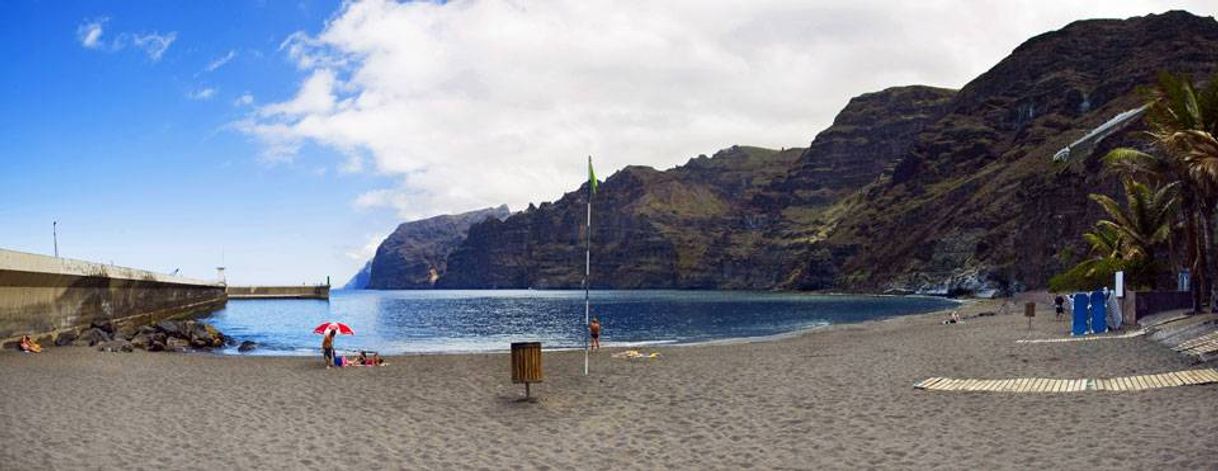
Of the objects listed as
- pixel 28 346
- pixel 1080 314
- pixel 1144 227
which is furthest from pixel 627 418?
pixel 1144 227

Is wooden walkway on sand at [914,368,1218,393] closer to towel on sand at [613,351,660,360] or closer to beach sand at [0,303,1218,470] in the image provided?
beach sand at [0,303,1218,470]

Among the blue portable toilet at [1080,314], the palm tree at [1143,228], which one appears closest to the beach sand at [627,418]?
the blue portable toilet at [1080,314]

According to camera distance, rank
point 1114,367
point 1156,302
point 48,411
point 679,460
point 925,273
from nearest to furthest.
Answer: point 679,460 < point 48,411 < point 1114,367 < point 1156,302 < point 925,273

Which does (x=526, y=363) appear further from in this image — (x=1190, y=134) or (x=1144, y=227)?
(x=1144, y=227)

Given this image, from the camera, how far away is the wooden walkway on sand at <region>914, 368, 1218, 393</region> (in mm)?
17375

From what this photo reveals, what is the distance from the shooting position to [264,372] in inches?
1171

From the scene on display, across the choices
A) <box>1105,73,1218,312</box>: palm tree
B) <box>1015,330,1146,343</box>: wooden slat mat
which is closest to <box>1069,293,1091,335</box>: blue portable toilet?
<box>1015,330,1146,343</box>: wooden slat mat

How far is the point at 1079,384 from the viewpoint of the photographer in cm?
1859

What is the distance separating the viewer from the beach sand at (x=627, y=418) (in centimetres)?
1277

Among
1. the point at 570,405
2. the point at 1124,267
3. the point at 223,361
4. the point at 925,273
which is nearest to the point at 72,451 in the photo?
the point at 570,405

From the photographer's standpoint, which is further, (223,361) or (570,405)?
(223,361)

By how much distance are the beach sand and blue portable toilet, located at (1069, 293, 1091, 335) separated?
19.0 ft

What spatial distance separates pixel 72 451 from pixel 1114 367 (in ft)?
85.7

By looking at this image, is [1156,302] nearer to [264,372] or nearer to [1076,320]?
[1076,320]
